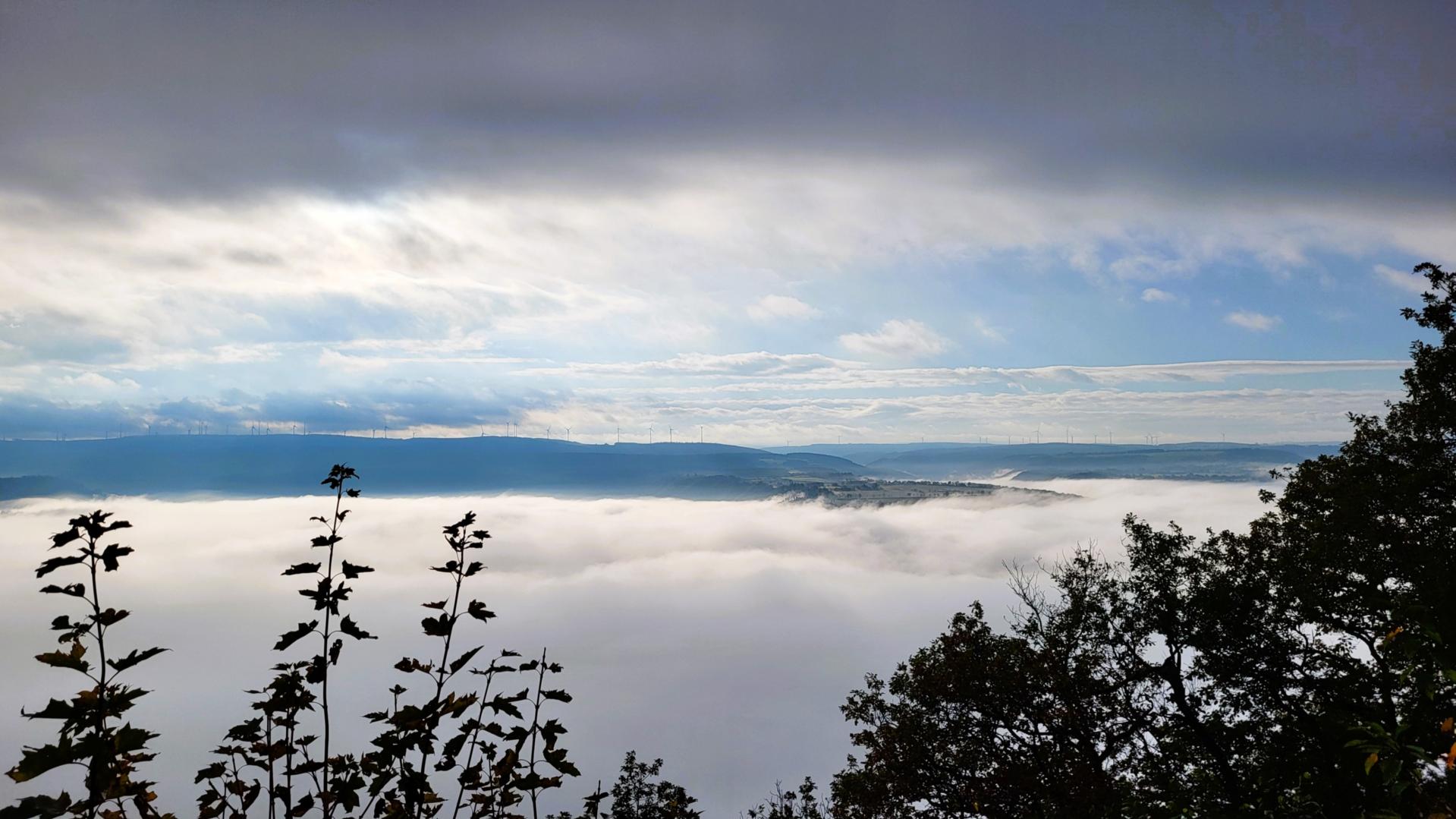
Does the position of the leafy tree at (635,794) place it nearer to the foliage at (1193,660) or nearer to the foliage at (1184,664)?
the foliage at (1184,664)

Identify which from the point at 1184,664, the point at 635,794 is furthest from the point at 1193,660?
the point at 635,794

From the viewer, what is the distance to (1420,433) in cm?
1781

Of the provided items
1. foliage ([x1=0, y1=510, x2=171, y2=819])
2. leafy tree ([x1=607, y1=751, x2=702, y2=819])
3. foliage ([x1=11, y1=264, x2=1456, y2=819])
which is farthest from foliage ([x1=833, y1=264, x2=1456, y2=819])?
foliage ([x1=0, y1=510, x2=171, y2=819])

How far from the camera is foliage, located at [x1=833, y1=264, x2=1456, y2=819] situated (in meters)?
16.2

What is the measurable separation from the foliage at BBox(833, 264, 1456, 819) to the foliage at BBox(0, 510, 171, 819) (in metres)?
15.6

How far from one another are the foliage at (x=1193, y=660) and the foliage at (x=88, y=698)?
1556 centimetres

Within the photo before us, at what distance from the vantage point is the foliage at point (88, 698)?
2.31 m

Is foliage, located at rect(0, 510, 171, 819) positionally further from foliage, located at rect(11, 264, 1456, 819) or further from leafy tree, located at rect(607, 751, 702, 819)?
leafy tree, located at rect(607, 751, 702, 819)

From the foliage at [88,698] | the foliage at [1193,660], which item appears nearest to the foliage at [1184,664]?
the foliage at [1193,660]

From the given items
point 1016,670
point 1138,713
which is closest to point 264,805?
point 1016,670

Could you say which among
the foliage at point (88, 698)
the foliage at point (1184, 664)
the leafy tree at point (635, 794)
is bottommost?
the leafy tree at point (635, 794)

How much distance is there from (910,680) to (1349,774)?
12.9m

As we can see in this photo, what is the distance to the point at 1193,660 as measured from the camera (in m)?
18.4

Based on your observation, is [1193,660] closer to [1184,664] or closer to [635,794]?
[1184,664]
